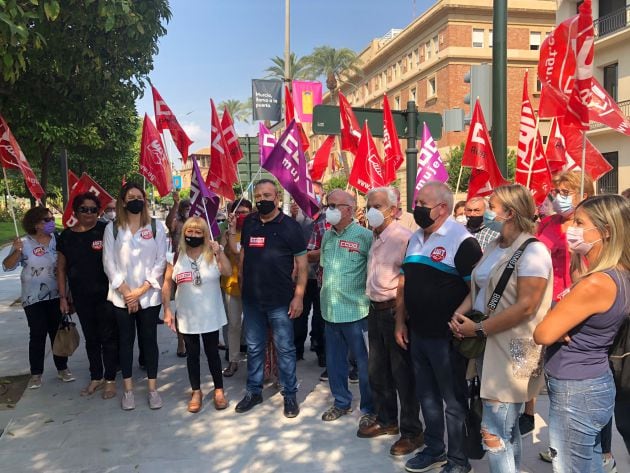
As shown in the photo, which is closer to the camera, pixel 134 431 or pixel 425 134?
pixel 134 431

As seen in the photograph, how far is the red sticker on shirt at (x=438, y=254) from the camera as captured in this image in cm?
335

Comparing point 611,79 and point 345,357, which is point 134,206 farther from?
point 611,79

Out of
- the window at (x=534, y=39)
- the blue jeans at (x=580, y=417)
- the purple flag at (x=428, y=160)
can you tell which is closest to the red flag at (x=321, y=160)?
the purple flag at (x=428, y=160)

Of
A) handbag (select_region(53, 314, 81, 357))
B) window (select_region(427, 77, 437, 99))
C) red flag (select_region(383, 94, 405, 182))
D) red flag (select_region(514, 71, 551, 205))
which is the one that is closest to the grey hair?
red flag (select_region(514, 71, 551, 205))

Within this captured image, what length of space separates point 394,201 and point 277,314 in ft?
4.77

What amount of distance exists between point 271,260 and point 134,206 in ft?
4.55

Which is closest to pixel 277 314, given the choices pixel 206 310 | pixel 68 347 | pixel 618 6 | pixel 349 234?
pixel 206 310

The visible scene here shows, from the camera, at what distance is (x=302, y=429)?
4.35 metres

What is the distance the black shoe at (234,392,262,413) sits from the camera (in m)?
4.73

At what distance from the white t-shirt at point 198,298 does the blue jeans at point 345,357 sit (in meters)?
1.07

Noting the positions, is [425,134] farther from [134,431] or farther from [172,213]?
[134,431]

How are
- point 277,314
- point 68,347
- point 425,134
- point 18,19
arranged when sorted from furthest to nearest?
point 425,134 < point 68,347 < point 277,314 < point 18,19

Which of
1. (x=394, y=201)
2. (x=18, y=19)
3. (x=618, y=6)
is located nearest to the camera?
(x=18, y=19)

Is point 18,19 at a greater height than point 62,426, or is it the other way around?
point 18,19
